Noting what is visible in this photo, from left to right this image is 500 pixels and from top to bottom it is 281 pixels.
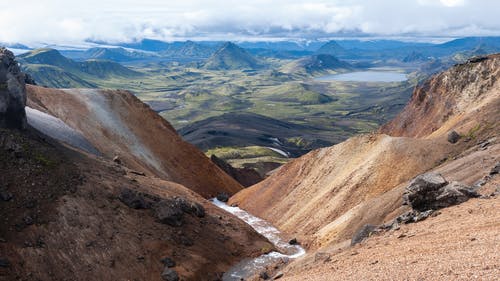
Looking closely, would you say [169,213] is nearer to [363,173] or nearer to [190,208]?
[190,208]

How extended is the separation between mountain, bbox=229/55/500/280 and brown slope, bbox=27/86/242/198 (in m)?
12.1

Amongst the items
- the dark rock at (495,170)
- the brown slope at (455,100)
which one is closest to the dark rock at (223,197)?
the brown slope at (455,100)

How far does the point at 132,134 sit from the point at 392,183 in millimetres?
54597

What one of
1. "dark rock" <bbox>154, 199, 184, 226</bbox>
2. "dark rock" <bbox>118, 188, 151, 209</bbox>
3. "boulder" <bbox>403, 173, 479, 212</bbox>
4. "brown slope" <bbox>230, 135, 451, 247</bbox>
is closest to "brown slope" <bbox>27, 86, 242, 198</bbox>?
"brown slope" <bbox>230, 135, 451, 247</bbox>

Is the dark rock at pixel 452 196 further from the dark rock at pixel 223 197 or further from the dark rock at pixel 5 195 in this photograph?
the dark rock at pixel 223 197

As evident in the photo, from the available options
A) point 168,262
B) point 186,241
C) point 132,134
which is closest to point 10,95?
point 186,241

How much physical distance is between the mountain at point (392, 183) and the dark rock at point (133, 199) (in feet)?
62.1

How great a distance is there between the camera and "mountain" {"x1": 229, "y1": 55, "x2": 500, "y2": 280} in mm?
31094

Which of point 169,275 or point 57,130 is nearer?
point 169,275

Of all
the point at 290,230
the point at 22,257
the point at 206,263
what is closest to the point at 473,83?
the point at 290,230

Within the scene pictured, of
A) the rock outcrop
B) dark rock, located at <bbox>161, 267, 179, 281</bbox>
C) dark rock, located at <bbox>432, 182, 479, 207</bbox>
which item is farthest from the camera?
the rock outcrop

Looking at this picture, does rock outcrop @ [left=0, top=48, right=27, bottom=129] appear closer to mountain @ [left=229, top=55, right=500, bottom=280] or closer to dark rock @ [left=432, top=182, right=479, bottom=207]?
mountain @ [left=229, top=55, right=500, bottom=280]

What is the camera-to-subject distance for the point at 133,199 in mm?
50594

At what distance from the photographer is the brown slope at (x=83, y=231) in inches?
1548
